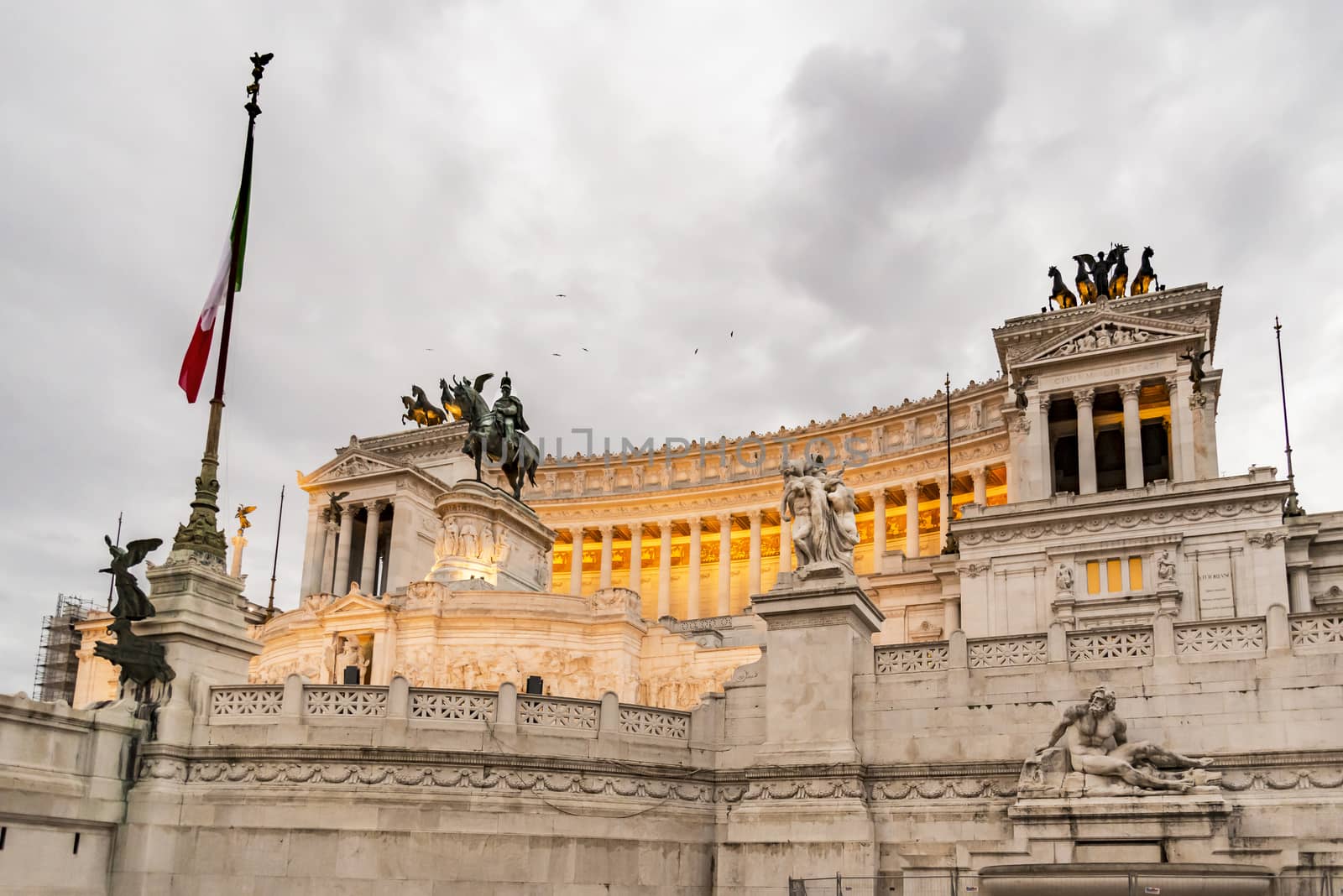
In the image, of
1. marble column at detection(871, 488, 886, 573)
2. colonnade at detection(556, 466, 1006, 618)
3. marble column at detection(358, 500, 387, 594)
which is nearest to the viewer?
marble column at detection(358, 500, 387, 594)

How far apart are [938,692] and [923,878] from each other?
3259 millimetres

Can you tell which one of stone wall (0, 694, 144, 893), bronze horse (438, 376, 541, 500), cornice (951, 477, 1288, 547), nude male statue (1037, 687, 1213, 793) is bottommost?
stone wall (0, 694, 144, 893)

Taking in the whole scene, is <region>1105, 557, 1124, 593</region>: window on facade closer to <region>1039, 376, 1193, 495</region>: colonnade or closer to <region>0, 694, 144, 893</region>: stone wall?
<region>1039, 376, 1193, 495</region>: colonnade

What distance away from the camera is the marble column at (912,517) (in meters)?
73.7

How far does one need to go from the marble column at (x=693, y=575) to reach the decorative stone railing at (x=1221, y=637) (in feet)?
197

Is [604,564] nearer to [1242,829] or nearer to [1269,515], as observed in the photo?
[1269,515]

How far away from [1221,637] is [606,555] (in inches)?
2642

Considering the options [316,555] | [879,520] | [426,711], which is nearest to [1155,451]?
[879,520]

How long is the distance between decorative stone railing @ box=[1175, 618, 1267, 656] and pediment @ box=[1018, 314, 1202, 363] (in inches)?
1506

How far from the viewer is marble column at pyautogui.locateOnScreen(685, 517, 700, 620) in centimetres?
8188

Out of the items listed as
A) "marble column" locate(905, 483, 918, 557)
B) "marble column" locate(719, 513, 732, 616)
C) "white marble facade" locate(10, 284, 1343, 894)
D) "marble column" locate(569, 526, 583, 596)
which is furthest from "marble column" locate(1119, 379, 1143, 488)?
"marble column" locate(569, 526, 583, 596)

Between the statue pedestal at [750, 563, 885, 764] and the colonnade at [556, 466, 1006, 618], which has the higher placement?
the colonnade at [556, 466, 1006, 618]

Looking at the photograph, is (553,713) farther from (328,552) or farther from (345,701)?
(328,552)

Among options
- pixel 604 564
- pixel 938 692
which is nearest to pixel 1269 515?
pixel 938 692
